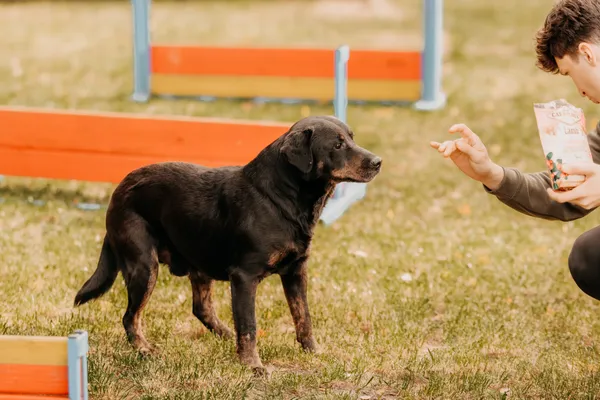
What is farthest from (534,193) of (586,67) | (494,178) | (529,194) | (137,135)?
(137,135)

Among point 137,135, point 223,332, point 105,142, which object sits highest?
A: point 223,332

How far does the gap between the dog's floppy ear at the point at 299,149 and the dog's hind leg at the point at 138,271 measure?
851 mm

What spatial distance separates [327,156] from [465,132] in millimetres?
752

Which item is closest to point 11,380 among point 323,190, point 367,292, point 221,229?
point 221,229

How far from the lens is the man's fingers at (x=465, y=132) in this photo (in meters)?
4.37

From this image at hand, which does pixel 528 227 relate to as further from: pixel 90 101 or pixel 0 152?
pixel 90 101

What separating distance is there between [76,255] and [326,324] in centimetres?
197

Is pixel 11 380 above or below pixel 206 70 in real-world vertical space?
above

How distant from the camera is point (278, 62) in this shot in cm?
1141

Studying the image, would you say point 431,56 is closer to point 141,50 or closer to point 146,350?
point 141,50

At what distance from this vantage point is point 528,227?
7.74 m

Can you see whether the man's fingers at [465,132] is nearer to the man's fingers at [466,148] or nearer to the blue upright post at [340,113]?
the man's fingers at [466,148]

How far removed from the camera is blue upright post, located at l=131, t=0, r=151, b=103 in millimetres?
11242

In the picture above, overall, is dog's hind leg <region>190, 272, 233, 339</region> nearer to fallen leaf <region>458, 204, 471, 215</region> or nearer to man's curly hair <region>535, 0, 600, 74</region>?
man's curly hair <region>535, 0, 600, 74</region>
